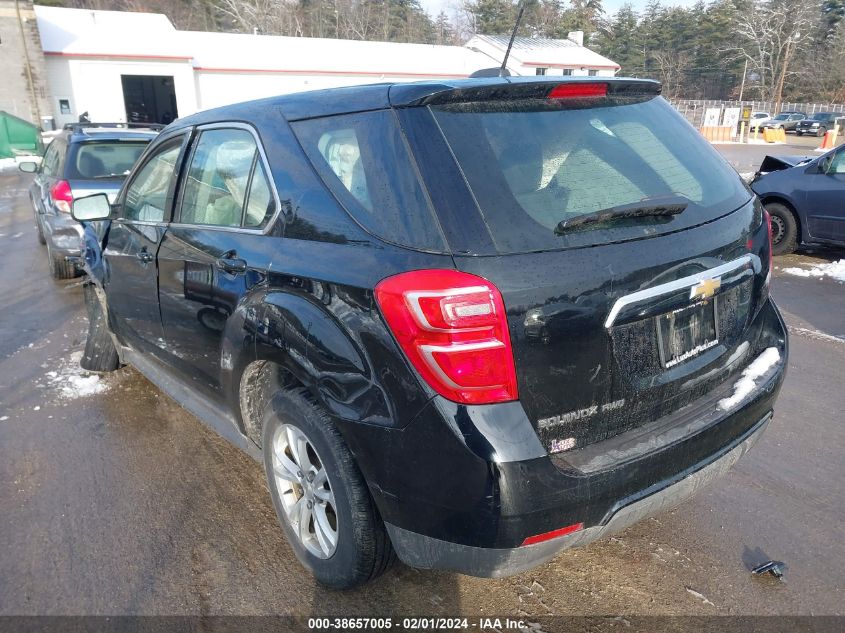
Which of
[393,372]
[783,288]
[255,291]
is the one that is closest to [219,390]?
[255,291]

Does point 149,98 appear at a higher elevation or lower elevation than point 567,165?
lower

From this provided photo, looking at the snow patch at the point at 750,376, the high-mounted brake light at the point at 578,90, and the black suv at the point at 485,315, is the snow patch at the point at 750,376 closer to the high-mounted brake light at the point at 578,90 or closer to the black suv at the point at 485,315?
the black suv at the point at 485,315

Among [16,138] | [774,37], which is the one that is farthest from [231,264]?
[774,37]

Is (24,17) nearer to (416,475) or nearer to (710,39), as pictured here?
(416,475)

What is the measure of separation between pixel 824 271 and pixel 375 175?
7450mm

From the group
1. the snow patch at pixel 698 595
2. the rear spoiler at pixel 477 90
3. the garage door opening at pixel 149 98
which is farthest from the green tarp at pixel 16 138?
the snow patch at pixel 698 595

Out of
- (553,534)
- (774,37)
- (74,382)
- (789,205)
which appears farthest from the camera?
(774,37)

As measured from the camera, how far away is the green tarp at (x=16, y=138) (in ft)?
88.8

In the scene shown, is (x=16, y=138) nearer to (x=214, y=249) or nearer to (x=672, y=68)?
(x=214, y=249)

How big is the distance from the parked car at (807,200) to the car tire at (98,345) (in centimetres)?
801

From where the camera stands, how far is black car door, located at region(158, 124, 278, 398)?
2633 millimetres

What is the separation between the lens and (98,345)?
4.82 m

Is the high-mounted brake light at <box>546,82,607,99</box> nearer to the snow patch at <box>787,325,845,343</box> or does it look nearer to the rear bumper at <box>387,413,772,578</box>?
the rear bumper at <box>387,413,772,578</box>

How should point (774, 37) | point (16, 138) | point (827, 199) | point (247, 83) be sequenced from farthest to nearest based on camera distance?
1. point (774, 37)
2. point (247, 83)
3. point (16, 138)
4. point (827, 199)
